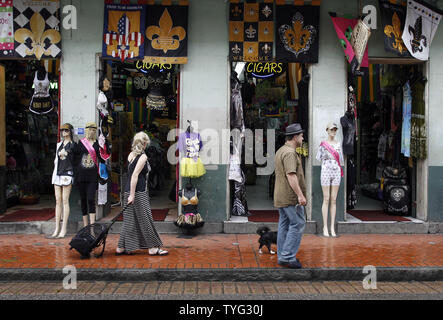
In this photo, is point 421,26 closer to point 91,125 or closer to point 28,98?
point 91,125

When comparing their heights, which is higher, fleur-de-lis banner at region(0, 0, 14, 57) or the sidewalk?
fleur-de-lis banner at region(0, 0, 14, 57)

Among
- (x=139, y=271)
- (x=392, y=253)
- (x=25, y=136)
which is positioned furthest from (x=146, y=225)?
(x=25, y=136)

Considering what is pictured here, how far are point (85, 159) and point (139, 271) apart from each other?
3055mm

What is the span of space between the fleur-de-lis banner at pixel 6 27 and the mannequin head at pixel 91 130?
93.8 inches

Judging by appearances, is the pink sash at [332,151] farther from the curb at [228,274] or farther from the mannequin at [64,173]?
the mannequin at [64,173]

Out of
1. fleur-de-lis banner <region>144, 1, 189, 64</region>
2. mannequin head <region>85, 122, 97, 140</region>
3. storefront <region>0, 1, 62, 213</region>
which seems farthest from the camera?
fleur-de-lis banner <region>144, 1, 189, 64</region>

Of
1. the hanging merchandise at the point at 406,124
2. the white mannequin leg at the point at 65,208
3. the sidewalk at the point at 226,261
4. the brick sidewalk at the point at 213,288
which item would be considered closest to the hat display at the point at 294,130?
the sidewalk at the point at 226,261

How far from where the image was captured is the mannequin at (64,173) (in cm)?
864

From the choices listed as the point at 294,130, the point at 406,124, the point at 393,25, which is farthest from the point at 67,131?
the point at 406,124

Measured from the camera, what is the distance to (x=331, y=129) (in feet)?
29.3

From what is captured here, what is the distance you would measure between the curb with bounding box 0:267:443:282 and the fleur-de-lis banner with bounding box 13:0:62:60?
4747 mm

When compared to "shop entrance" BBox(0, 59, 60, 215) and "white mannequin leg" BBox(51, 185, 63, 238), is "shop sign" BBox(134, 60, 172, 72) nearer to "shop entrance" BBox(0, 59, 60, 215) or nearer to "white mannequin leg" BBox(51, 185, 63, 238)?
"shop entrance" BBox(0, 59, 60, 215)

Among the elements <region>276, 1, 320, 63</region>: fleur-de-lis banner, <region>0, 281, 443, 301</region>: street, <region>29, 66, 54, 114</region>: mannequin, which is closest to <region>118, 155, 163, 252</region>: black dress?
<region>0, 281, 443, 301</region>: street

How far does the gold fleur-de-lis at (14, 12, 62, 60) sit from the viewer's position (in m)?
9.16
